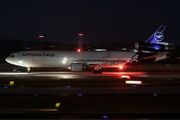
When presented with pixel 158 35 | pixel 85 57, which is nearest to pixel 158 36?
pixel 158 35

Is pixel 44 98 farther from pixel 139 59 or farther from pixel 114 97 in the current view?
pixel 139 59

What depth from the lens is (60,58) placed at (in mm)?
34594

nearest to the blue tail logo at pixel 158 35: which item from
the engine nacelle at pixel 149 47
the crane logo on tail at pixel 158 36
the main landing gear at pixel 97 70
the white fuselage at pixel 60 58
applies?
the crane logo on tail at pixel 158 36

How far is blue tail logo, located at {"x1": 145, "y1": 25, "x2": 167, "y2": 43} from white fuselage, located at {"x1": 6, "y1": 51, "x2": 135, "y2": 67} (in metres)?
4.29

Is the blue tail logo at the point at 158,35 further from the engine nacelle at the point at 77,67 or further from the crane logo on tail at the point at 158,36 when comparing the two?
the engine nacelle at the point at 77,67

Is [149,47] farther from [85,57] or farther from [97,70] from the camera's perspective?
[85,57]

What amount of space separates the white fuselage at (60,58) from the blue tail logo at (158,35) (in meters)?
4.29

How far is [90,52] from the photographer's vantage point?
118 ft

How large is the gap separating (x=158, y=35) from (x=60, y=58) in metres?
15.5

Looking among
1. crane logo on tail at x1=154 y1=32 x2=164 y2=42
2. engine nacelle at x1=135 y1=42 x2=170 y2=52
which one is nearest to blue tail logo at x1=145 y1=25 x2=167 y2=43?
crane logo on tail at x1=154 y1=32 x2=164 y2=42

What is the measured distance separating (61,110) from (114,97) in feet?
13.1

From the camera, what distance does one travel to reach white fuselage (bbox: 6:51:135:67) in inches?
1352

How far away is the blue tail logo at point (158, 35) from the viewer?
120ft

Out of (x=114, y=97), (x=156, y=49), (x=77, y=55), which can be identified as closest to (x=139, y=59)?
(x=156, y=49)
